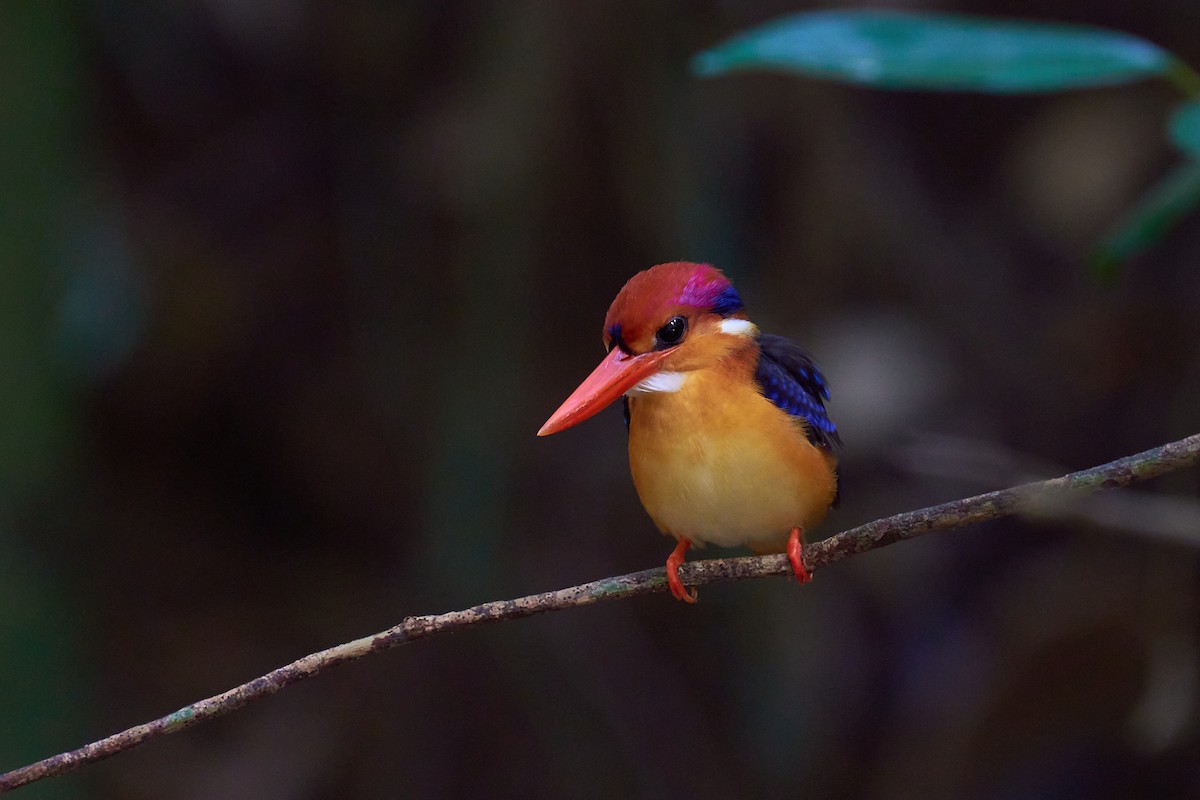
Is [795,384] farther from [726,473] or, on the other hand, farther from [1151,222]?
[1151,222]

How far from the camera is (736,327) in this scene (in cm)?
160

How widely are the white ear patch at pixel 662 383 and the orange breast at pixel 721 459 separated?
1cm

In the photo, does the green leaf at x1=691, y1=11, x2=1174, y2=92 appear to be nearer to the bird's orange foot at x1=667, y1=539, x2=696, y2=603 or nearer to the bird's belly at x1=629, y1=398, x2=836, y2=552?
the bird's belly at x1=629, y1=398, x2=836, y2=552

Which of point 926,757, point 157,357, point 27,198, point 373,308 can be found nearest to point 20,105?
point 27,198

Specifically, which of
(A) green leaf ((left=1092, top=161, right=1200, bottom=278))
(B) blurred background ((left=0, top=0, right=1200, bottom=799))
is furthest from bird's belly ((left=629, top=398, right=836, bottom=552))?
(B) blurred background ((left=0, top=0, right=1200, bottom=799))

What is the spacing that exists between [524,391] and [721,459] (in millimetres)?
1708

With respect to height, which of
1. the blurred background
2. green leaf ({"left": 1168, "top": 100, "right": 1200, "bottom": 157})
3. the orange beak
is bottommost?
the blurred background

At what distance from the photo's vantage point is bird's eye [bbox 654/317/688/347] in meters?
1.45

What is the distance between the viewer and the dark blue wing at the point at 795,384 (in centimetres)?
165

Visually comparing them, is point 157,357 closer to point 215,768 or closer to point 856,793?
point 215,768

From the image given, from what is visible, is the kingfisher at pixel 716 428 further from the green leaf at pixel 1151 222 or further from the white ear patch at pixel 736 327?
the green leaf at pixel 1151 222

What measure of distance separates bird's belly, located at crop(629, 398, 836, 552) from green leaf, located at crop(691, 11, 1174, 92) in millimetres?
427

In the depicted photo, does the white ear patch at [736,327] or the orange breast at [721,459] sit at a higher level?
the white ear patch at [736,327]

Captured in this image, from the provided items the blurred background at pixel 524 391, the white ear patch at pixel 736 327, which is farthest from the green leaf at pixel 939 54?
the blurred background at pixel 524 391
